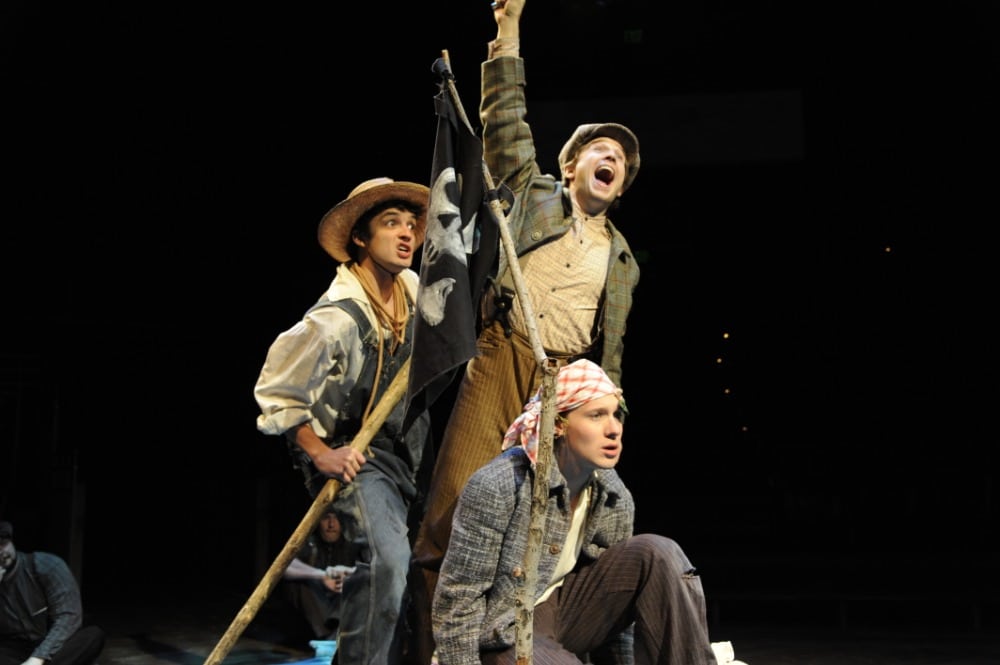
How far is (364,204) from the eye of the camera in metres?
3.17

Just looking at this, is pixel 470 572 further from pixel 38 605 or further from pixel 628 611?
pixel 38 605

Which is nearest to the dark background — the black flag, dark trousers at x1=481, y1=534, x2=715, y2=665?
the black flag

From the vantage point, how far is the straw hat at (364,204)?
124 inches

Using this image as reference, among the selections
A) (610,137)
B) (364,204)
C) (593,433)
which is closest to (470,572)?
(593,433)

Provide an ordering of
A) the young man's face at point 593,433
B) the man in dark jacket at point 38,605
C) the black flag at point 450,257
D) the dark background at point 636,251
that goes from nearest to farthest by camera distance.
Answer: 1. the young man's face at point 593,433
2. the black flag at point 450,257
3. the man in dark jacket at point 38,605
4. the dark background at point 636,251

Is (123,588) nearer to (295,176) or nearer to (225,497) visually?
(225,497)

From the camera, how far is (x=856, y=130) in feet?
20.7

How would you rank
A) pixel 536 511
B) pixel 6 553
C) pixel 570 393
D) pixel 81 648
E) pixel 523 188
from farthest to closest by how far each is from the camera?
pixel 6 553, pixel 81 648, pixel 523 188, pixel 570 393, pixel 536 511

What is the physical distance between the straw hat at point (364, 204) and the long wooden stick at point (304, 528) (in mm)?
466

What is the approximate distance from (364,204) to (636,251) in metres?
3.72

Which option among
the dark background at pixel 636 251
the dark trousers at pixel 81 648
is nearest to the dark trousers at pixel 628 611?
the dark trousers at pixel 81 648

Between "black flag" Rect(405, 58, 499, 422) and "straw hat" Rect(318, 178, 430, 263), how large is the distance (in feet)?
0.79

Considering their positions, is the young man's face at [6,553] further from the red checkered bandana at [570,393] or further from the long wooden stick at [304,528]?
the red checkered bandana at [570,393]

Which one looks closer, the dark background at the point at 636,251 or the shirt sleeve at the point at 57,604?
the shirt sleeve at the point at 57,604
